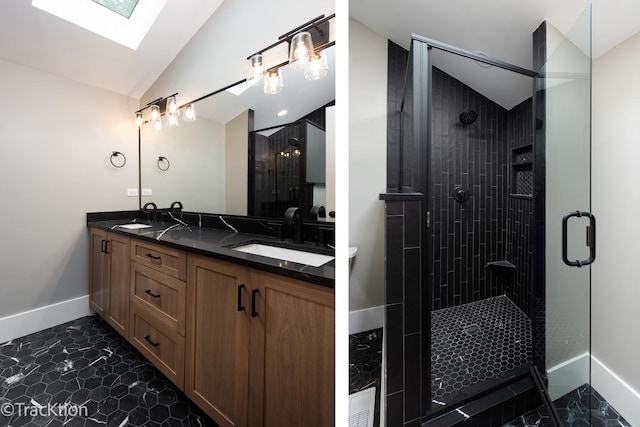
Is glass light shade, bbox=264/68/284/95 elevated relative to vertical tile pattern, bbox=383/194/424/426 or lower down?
elevated

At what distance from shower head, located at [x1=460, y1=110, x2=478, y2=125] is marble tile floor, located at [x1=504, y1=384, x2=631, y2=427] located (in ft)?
3.70

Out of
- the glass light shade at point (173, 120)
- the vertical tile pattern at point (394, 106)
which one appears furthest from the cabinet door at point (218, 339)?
the glass light shade at point (173, 120)

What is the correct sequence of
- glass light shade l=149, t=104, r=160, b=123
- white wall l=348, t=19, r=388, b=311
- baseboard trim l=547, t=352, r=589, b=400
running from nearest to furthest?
white wall l=348, t=19, r=388, b=311
baseboard trim l=547, t=352, r=589, b=400
glass light shade l=149, t=104, r=160, b=123

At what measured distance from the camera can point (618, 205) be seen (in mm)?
963

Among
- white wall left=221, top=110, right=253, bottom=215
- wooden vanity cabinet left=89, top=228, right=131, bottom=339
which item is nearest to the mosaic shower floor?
white wall left=221, top=110, right=253, bottom=215

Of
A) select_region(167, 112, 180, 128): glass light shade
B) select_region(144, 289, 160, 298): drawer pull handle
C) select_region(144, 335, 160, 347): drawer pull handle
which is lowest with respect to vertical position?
select_region(144, 335, 160, 347): drawer pull handle

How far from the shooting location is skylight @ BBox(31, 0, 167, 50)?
0.98m

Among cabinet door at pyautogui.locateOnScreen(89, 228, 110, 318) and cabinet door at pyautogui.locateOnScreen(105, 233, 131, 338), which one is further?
cabinet door at pyautogui.locateOnScreen(89, 228, 110, 318)

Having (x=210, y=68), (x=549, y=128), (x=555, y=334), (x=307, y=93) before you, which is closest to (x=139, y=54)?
(x=210, y=68)

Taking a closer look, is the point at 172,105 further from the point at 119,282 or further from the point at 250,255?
the point at 250,255

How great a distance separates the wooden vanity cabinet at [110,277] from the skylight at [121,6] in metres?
1.07

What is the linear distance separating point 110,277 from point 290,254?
1.28 metres

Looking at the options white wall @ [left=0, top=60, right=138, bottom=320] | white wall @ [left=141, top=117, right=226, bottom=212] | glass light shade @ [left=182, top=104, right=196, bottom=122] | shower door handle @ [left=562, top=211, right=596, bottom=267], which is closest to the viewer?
shower door handle @ [left=562, top=211, right=596, bottom=267]

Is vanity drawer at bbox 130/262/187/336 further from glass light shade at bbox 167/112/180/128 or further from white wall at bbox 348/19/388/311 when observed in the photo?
glass light shade at bbox 167/112/180/128
